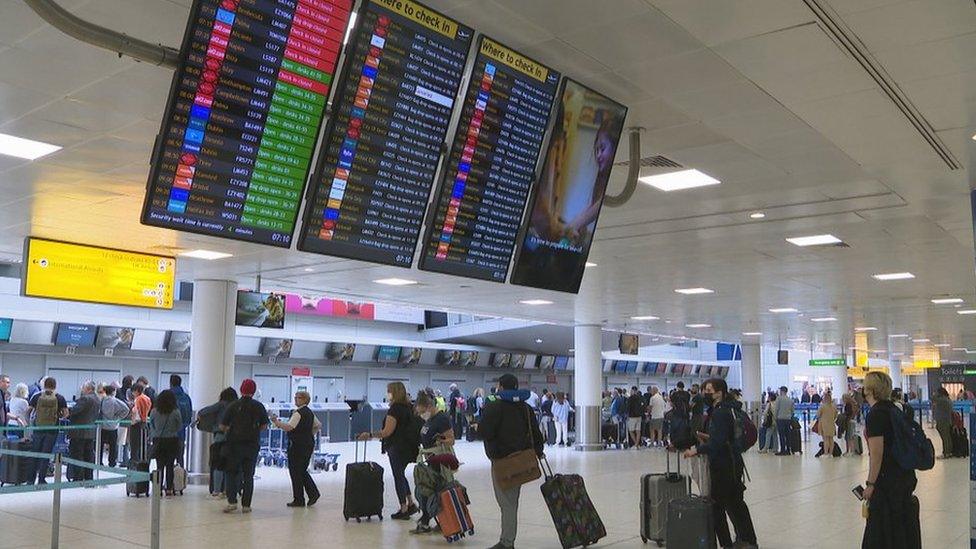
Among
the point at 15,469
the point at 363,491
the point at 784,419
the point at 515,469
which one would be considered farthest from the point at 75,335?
the point at 784,419

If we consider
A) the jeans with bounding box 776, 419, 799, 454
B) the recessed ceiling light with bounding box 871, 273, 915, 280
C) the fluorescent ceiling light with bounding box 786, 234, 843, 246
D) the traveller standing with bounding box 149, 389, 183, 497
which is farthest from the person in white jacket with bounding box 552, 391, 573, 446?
the traveller standing with bounding box 149, 389, 183, 497

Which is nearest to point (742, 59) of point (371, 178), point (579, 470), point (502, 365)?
point (371, 178)

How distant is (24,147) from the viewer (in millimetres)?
7723

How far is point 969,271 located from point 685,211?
7.98 metres

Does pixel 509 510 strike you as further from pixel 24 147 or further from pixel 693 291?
pixel 693 291

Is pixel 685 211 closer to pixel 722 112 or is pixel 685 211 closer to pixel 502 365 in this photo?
pixel 722 112

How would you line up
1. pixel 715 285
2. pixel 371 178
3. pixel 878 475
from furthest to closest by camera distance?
pixel 715 285 < pixel 878 475 < pixel 371 178

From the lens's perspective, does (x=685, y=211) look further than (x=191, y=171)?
Yes

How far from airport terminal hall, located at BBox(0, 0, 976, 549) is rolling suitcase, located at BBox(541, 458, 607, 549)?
1.5 inches

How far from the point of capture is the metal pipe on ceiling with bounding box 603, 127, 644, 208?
692cm

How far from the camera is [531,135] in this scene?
586cm

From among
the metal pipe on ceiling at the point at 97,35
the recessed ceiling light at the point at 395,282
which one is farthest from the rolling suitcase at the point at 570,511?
the recessed ceiling light at the point at 395,282

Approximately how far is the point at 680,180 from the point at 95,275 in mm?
8096

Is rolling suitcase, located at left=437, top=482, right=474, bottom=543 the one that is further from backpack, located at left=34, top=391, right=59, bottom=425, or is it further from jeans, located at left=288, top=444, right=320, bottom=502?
backpack, located at left=34, top=391, right=59, bottom=425
